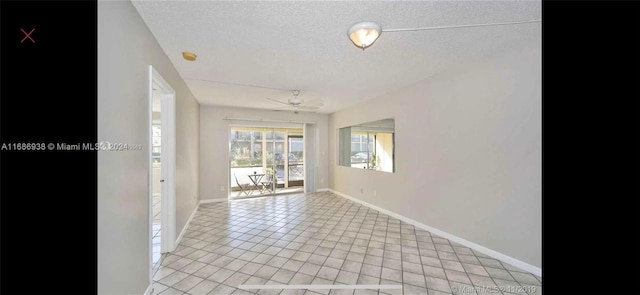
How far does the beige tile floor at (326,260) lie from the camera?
199 cm

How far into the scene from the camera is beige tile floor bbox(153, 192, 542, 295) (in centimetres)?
199

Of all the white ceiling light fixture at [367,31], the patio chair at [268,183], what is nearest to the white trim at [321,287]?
the white ceiling light fixture at [367,31]

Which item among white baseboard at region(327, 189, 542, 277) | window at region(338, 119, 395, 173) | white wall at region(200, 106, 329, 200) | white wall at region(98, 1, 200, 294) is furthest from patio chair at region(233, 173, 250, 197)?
white wall at region(98, 1, 200, 294)

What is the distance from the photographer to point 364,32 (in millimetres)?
1769

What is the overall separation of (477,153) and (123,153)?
3505mm

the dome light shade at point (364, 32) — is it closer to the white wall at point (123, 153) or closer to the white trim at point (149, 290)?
the white wall at point (123, 153)

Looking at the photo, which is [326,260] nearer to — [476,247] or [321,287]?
[321,287]

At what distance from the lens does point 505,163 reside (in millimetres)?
2363

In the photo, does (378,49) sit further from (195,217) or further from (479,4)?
(195,217)

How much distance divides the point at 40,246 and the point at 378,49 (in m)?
2.71

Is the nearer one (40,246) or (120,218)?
(40,246)

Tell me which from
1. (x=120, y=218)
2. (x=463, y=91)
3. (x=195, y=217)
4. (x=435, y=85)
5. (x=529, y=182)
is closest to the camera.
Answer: (x=120, y=218)

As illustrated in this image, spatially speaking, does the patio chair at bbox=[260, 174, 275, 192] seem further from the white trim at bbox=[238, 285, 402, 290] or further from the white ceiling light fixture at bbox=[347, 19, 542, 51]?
the white ceiling light fixture at bbox=[347, 19, 542, 51]
